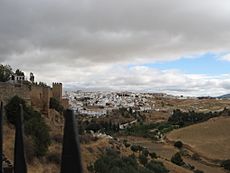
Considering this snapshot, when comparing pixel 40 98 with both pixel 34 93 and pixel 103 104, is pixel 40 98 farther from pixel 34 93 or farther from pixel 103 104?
pixel 103 104

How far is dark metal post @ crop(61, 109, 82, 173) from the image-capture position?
2736 mm

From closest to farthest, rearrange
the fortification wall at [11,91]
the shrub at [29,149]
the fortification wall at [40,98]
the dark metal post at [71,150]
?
1. the dark metal post at [71,150]
2. the shrub at [29,149]
3. the fortification wall at [11,91]
4. the fortification wall at [40,98]

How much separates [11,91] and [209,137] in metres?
37.6

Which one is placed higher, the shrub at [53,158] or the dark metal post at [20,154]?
the dark metal post at [20,154]

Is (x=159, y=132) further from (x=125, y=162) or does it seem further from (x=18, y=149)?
(x=18, y=149)

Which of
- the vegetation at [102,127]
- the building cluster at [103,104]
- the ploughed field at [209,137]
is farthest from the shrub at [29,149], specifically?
the building cluster at [103,104]

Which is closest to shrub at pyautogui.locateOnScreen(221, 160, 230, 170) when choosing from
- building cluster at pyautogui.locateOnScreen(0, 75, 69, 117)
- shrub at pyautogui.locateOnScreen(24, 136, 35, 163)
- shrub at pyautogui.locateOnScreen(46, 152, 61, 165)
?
building cluster at pyautogui.locateOnScreen(0, 75, 69, 117)

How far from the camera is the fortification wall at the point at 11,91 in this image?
82.8 feet

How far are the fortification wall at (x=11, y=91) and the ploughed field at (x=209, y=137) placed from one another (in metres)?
23.2

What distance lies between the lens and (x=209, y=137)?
5738 centimetres

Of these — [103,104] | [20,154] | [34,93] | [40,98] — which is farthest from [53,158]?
[103,104]

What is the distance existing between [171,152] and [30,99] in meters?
19.0

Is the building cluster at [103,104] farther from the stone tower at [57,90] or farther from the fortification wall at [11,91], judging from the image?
the fortification wall at [11,91]

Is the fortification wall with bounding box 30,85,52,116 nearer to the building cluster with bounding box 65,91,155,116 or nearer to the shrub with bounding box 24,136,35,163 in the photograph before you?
the shrub with bounding box 24,136,35,163
